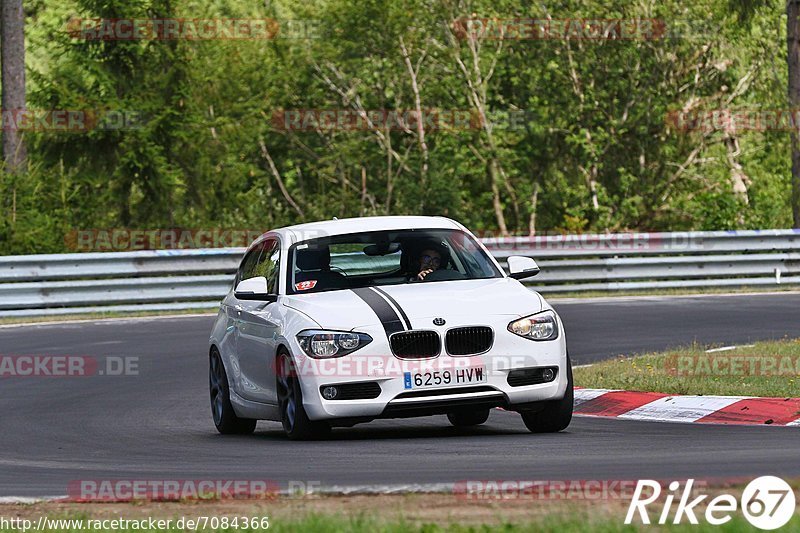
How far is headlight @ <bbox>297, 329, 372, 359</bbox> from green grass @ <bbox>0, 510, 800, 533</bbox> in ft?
11.2

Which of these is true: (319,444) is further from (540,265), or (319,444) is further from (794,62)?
(794,62)

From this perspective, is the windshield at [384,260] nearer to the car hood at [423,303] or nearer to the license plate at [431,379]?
the car hood at [423,303]

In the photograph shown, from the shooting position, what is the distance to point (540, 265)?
2606 cm

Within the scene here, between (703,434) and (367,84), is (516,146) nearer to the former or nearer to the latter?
(367,84)

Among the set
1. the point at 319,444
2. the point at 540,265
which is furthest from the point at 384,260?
the point at 540,265

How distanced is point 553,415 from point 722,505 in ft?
13.4

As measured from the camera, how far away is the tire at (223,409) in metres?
12.2

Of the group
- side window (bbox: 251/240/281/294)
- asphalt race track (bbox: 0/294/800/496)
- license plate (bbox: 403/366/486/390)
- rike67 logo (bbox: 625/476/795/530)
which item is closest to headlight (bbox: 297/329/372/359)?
license plate (bbox: 403/366/486/390)

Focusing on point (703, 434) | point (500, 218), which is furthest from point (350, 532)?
point (500, 218)

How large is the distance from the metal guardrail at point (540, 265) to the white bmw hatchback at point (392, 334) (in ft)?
42.0

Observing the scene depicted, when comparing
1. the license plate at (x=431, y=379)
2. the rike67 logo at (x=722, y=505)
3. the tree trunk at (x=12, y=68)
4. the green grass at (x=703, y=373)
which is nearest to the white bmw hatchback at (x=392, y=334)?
the license plate at (x=431, y=379)

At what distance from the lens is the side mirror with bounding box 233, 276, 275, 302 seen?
11.5 metres

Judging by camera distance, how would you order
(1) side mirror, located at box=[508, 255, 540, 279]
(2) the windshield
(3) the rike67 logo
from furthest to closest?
(1) side mirror, located at box=[508, 255, 540, 279]
(2) the windshield
(3) the rike67 logo

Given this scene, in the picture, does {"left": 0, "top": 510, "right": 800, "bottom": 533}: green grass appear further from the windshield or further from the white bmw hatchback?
the windshield
